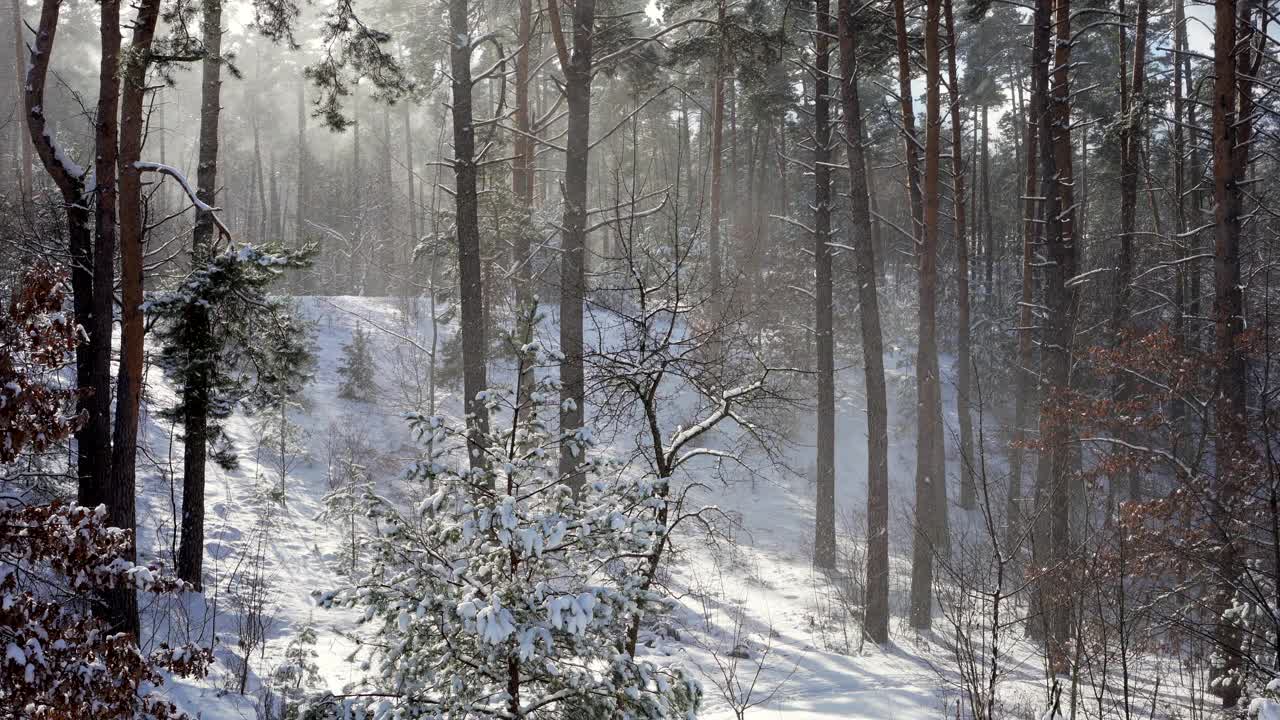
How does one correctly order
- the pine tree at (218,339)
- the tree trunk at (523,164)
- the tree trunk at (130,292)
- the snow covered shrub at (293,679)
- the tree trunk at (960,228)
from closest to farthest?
1. the snow covered shrub at (293,679)
2. the tree trunk at (130,292)
3. the pine tree at (218,339)
4. the tree trunk at (960,228)
5. the tree trunk at (523,164)

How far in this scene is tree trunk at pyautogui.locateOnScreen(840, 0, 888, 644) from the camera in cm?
1090

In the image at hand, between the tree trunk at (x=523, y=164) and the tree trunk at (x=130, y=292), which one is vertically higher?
the tree trunk at (x=523, y=164)

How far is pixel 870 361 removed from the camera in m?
11.3

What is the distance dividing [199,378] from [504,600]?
7.32 metres

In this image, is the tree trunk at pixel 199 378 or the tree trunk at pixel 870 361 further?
the tree trunk at pixel 870 361

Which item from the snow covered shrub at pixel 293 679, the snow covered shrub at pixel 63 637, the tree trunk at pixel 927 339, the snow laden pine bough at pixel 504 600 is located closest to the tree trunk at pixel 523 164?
the tree trunk at pixel 927 339

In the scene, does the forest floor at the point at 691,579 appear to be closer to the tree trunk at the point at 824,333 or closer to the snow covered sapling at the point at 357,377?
the snow covered sapling at the point at 357,377

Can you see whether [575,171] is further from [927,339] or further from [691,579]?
[691,579]

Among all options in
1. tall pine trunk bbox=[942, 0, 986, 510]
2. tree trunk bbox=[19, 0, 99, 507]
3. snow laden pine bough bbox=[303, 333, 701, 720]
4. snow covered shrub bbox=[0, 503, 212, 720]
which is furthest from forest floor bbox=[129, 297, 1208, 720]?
tall pine trunk bbox=[942, 0, 986, 510]

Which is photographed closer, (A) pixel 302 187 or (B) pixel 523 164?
(B) pixel 523 164

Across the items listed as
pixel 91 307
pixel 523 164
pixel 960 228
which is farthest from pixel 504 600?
pixel 523 164

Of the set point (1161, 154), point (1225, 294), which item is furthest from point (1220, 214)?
point (1161, 154)

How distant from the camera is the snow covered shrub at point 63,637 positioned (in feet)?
13.0

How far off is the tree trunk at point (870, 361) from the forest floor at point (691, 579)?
770mm
